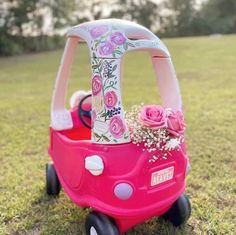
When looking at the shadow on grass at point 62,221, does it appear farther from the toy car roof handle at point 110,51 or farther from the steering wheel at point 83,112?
the toy car roof handle at point 110,51

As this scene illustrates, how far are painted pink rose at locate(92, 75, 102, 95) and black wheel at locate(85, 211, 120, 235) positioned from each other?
661 mm

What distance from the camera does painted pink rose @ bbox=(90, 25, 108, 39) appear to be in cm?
199

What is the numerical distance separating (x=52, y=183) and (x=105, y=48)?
1.24m

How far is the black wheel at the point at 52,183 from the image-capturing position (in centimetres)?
277

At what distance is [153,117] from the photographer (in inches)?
Result: 76.4

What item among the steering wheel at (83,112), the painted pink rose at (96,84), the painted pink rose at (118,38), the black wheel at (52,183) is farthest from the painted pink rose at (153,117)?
the black wheel at (52,183)

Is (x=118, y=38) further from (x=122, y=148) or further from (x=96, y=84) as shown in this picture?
(x=122, y=148)

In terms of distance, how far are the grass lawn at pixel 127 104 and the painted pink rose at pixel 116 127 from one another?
2.31ft

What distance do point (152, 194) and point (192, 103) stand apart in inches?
148

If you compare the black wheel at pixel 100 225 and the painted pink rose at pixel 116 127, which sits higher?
the painted pink rose at pixel 116 127

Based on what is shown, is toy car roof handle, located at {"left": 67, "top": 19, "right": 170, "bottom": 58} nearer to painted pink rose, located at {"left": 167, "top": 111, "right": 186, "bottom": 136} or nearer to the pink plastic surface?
painted pink rose, located at {"left": 167, "top": 111, "right": 186, "bottom": 136}

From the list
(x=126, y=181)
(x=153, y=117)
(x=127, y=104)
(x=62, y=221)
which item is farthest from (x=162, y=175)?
(x=127, y=104)

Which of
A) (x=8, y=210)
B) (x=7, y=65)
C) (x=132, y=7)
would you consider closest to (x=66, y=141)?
(x=8, y=210)

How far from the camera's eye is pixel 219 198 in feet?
8.86
